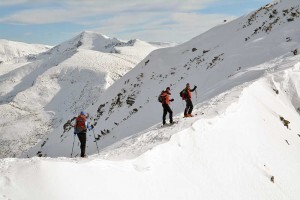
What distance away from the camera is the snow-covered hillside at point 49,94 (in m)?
93.4

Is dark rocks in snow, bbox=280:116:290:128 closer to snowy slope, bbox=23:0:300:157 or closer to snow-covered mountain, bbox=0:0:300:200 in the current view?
snow-covered mountain, bbox=0:0:300:200

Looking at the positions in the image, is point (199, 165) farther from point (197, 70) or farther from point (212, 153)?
point (197, 70)

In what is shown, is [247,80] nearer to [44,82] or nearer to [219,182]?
[219,182]

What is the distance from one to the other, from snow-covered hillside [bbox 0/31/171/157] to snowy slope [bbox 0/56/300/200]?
69.2m

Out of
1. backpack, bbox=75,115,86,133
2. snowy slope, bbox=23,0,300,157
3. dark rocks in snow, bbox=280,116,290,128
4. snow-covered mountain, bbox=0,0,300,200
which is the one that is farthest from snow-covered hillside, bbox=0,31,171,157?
dark rocks in snow, bbox=280,116,290,128

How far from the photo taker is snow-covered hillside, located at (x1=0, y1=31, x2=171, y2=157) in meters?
93.4

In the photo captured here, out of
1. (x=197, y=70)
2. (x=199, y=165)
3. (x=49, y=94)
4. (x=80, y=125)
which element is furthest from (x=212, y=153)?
→ (x=49, y=94)

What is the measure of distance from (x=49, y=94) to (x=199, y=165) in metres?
129

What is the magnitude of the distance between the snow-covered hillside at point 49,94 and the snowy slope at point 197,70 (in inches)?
1523

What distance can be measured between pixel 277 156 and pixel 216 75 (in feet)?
59.7

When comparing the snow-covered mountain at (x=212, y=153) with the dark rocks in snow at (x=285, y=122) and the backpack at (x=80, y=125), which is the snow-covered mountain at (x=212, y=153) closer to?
the dark rocks in snow at (x=285, y=122)

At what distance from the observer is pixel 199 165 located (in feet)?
42.5

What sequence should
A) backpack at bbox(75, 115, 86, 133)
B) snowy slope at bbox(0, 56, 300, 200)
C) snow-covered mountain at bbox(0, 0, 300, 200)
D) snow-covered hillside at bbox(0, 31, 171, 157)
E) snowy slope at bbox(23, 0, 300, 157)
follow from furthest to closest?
snow-covered hillside at bbox(0, 31, 171, 157) → snowy slope at bbox(23, 0, 300, 157) → backpack at bbox(75, 115, 86, 133) → snow-covered mountain at bbox(0, 0, 300, 200) → snowy slope at bbox(0, 56, 300, 200)

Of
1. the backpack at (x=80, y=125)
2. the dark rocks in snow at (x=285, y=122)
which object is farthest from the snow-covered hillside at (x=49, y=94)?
the dark rocks in snow at (x=285, y=122)
